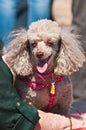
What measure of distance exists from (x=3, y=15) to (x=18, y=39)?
2.78m

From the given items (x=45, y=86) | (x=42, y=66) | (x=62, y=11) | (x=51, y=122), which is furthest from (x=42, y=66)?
(x=62, y=11)

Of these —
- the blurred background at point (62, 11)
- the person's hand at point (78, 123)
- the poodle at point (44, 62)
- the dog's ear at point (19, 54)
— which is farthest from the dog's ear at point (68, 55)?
the blurred background at point (62, 11)

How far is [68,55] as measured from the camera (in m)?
3.37

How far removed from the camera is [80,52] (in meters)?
3.37

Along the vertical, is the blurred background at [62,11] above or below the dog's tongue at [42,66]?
below

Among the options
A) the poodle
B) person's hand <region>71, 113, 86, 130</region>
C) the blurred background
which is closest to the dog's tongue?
the poodle

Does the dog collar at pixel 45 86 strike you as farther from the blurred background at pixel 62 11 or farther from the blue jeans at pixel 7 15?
the blurred background at pixel 62 11

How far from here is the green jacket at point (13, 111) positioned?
3037 mm

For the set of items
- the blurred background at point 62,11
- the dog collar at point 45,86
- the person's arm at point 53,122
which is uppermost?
the dog collar at point 45,86

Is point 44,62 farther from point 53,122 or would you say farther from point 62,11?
point 62,11

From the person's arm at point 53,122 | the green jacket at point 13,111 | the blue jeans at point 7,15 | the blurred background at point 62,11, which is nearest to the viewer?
the green jacket at point 13,111

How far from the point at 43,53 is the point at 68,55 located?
181 mm

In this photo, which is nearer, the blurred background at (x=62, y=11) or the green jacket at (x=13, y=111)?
the green jacket at (x=13, y=111)

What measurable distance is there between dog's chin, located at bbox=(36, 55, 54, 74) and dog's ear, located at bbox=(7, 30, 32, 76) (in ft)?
0.25
